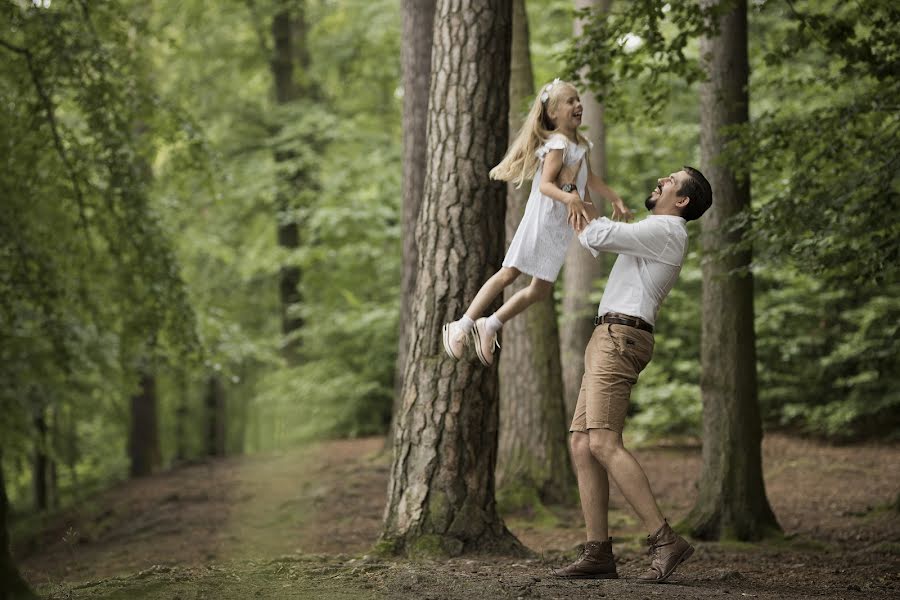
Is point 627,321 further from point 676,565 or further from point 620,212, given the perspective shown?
point 676,565

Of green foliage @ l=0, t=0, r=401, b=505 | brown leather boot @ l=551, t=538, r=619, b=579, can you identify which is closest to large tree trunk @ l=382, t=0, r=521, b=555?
brown leather boot @ l=551, t=538, r=619, b=579

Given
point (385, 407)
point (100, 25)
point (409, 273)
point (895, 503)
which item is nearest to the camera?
point (895, 503)

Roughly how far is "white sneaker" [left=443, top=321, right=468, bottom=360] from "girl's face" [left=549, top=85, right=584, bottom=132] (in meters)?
1.23

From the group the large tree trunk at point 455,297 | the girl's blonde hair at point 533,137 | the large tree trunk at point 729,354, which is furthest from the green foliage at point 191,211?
the girl's blonde hair at point 533,137

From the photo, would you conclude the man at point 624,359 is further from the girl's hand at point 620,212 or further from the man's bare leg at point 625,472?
the girl's hand at point 620,212

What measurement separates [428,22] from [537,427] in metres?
4.46

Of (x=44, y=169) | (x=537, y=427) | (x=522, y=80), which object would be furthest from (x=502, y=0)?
(x=44, y=169)

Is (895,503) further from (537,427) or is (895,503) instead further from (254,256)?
(254,256)

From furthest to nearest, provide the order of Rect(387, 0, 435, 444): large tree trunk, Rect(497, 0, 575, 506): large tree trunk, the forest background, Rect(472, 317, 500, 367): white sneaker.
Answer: Rect(387, 0, 435, 444): large tree trunk
Rect(497, 0, 575, 506): large tree trunk
the forest background
Rect(472, 317, 500, 367): white sneaker

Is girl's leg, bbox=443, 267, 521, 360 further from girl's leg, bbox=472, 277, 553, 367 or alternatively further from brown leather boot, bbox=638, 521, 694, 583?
brown leather boot, bbox=638, 521, 694, 583

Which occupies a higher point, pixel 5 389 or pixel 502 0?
pixel 502 0

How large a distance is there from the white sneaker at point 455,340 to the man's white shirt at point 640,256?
81cm

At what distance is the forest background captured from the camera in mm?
7047

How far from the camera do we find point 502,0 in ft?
19.0
